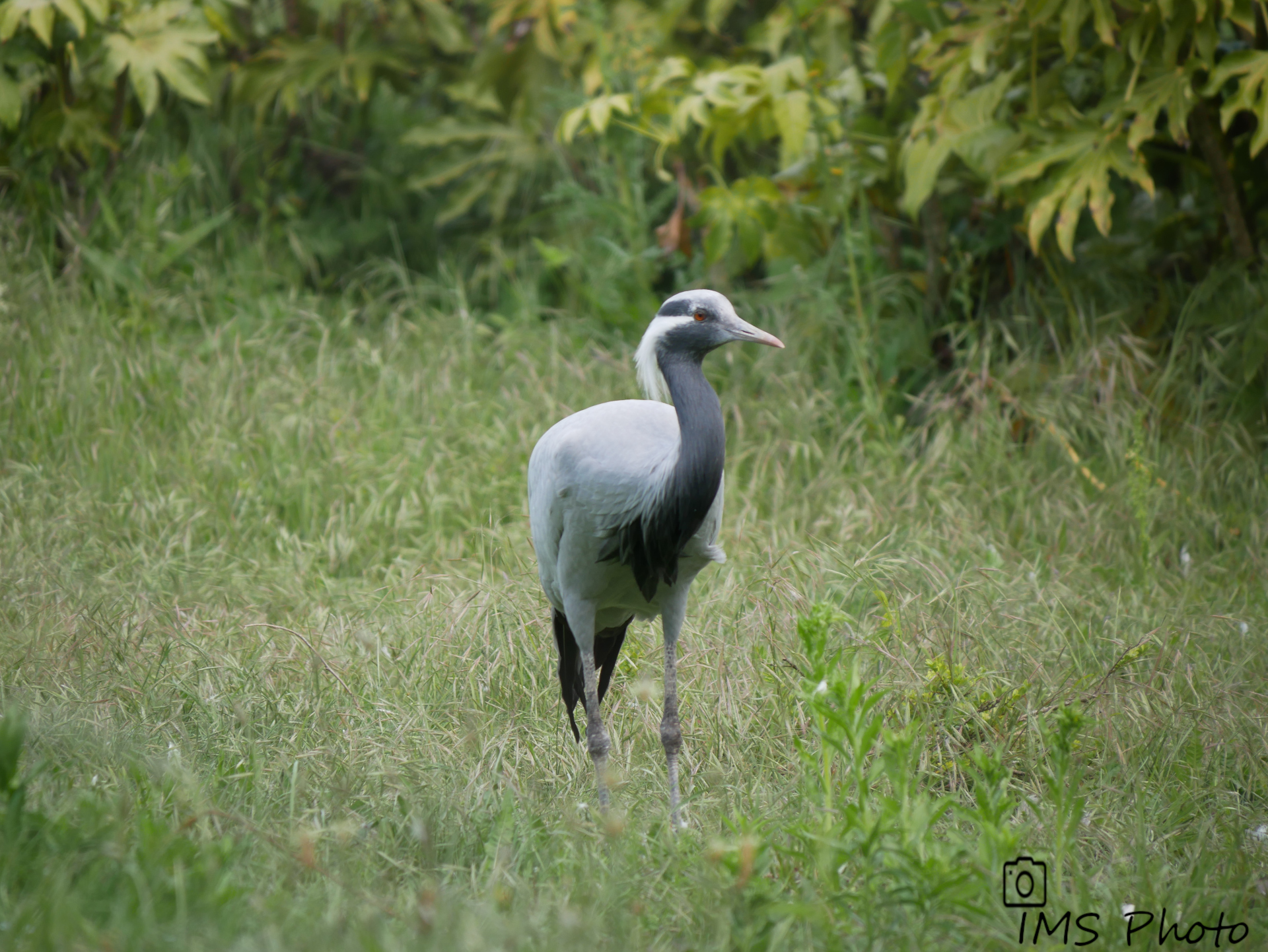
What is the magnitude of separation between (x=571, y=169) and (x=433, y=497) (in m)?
2.49

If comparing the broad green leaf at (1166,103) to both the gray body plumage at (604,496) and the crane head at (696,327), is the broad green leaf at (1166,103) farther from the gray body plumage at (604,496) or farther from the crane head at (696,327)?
the gray body plumage at (604,496)

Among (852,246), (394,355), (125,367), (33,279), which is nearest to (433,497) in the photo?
(394,355)

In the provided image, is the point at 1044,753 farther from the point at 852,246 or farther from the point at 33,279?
the point at 33,279

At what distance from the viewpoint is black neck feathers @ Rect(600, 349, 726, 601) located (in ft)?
9.04

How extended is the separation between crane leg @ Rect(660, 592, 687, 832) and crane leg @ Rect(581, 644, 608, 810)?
0.54 ft

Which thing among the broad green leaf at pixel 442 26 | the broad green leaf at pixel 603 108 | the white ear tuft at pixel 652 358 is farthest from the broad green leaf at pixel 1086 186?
the broad green leaf at pixel 442 26

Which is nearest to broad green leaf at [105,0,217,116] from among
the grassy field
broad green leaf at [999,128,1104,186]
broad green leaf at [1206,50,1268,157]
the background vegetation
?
the background vegetation

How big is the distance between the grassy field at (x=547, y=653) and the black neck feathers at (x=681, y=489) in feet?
1.12

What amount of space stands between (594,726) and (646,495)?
0.67m

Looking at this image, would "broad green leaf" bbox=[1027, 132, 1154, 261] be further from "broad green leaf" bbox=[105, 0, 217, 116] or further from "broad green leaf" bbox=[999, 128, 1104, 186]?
"broad green leaf" bbox=[105, 0, 217, 116]

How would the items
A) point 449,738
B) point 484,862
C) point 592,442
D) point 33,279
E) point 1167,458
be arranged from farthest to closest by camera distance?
point 33,279 → point 1167,458 → point 449,738 → point 592,442 → point 484,862

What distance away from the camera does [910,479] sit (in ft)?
15.3

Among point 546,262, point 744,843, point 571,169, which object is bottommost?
point 744,843

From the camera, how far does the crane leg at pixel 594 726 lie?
120 inches
